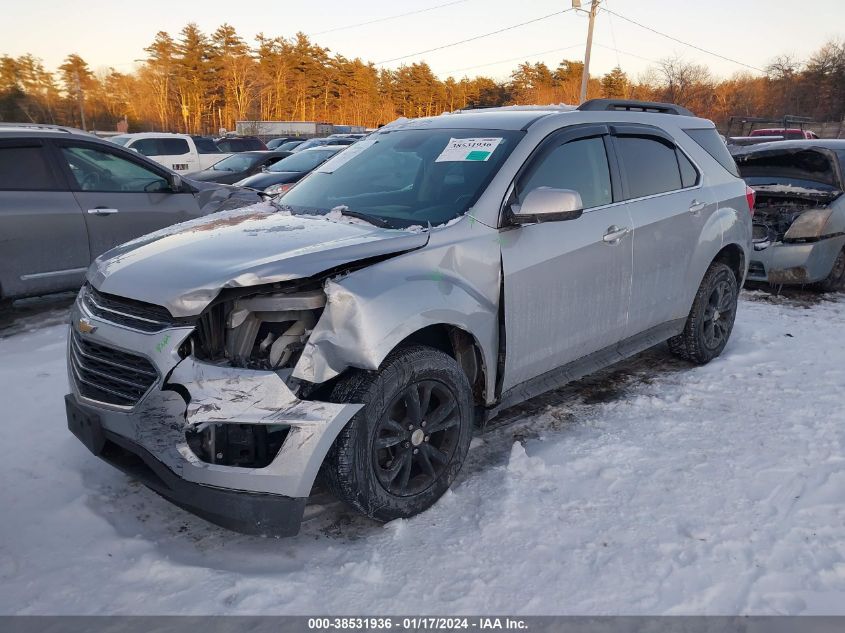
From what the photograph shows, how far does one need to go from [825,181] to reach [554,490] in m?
6.24

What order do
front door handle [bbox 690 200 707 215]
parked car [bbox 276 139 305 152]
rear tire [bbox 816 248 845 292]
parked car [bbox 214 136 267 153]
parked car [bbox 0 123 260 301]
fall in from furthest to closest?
parked car [bbox 276 139 305 152]
parked car [bbox 214 136 267 153]
rear tire [bbox 816 248 845 292]
parked car [bbox 0 123 260 301]
front door handle [bbox 690 200 707 215]

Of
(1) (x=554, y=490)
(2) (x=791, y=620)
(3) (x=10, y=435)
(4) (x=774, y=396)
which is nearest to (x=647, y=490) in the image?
(1) (x=554, y=490)

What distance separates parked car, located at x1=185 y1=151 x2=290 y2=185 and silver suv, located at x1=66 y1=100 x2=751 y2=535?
445 inches

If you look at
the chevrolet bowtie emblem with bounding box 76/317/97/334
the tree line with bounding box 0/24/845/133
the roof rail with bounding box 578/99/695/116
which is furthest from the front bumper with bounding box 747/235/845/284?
the tree line with bounding box 0/24/845/133

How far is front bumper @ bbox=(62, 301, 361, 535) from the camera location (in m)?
2.45

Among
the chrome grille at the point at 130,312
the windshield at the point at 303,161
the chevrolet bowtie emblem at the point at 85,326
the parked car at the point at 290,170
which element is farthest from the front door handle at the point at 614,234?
the windshield at the point at 303,161

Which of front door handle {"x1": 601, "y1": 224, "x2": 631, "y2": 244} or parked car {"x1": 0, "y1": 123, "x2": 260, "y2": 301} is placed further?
parked car {"x1": 0, "y1": 123, "x2": 260, "y2": 301}

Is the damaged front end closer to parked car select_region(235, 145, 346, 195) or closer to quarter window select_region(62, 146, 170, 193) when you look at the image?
quarter window select_region(62, 146, 170, 193)

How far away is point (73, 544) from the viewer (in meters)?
2.75

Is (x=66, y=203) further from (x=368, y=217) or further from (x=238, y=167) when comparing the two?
(x=238, y=167)

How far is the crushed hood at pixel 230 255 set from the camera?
8.28 feet

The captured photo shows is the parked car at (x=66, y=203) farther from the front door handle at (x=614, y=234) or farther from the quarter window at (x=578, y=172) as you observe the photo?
the front door handle at (x=614, y=234)

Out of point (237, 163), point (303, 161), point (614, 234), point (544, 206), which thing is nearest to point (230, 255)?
point (544, 206)

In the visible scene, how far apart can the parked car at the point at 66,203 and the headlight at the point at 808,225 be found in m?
5.82
